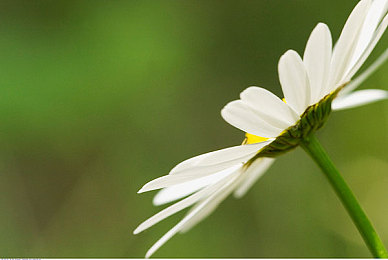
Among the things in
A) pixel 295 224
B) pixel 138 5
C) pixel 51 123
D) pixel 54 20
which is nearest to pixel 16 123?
pixel 51 123

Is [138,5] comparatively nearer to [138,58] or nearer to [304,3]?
[138,58]

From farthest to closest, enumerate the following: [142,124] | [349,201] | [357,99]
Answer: [142,124], [357,99], [349,201]

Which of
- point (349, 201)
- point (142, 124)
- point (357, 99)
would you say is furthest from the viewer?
point (142, 124)

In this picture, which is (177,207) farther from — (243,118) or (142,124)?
(142,124)

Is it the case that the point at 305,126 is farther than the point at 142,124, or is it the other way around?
the point at 142,124

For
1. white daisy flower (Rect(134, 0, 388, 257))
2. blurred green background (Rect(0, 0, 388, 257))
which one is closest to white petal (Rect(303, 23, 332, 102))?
white daisy flower (Rect(134, 0, 388, 257))

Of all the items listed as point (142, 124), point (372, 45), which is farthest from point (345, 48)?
point (142, 124)

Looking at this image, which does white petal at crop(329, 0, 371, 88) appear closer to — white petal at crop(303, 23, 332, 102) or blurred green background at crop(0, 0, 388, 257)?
white petal at crop(303, 23, 332, 102)
